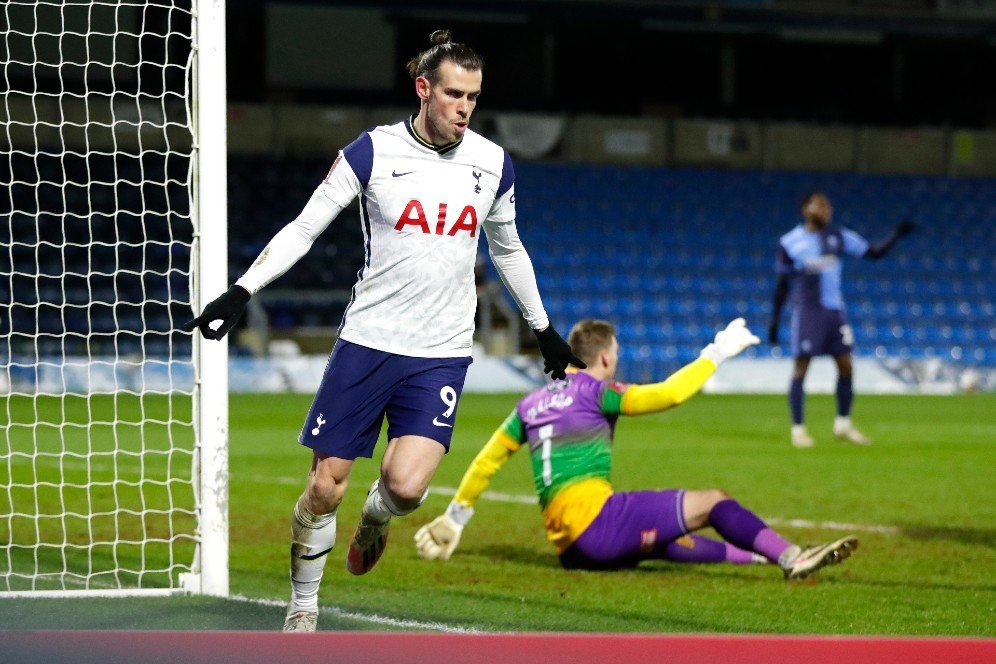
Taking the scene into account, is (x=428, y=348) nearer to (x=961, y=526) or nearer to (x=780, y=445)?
(x=961, y=526)

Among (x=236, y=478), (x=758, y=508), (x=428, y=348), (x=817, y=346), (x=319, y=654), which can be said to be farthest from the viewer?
(x=817, y=346)

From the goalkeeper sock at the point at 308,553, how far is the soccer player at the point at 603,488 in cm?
163

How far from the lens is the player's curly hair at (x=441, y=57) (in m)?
5.07

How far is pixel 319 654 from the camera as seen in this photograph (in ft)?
11.0

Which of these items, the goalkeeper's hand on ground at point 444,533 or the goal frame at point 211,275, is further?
the goalkeeper's hand on ground at point 444,533

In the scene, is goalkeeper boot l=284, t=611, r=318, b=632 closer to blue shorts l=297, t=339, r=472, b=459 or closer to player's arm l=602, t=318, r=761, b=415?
blue shorts l=297, t=339, r=472, b=459

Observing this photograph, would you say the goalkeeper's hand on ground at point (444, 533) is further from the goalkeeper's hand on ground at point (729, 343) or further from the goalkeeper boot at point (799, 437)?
the goalkeeper boot at point (799, 437)

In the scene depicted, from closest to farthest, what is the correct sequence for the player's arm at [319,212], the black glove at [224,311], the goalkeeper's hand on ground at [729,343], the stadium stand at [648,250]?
the black glove at [224,311] < the player's arm at [319,212] < the goalkeeper's hand on ground at [729,343] < the stadium stand at [648,250]

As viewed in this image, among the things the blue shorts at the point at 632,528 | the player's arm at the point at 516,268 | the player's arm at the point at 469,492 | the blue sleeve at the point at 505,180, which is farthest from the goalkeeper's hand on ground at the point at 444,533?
the blue sleeve at the point at 505,180

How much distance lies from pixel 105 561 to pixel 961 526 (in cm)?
480

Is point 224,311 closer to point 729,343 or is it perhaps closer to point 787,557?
point 729,343

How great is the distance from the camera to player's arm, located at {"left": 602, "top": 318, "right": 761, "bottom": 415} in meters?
6.20

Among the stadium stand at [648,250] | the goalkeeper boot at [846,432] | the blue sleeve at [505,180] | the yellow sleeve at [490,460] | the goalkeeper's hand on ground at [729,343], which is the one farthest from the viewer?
the stadium stand at [648,250]

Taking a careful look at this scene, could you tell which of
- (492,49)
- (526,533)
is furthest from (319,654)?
(492,49)
